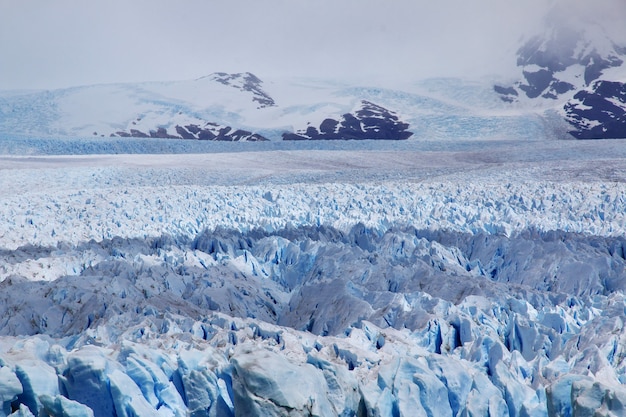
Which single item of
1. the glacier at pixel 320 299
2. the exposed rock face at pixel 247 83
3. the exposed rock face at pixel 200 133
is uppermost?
the exposed rock face at pixel 247 83

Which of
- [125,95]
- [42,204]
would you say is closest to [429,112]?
[125,95]

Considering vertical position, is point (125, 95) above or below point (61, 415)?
above

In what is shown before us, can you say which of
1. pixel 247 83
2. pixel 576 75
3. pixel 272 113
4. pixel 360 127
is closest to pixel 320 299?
pixel 360 127

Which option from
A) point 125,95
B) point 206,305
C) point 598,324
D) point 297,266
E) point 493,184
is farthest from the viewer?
point 125,95

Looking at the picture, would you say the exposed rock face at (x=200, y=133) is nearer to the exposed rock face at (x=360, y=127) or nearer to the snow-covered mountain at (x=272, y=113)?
the snow-covered mountain at (x=272, y=113)

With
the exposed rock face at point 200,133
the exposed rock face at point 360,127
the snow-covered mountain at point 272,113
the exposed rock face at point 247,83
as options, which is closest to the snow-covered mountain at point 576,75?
the snow-covered mountain at point 272,113

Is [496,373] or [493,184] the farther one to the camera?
[493,184]

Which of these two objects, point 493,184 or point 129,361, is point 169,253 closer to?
point 129,361
